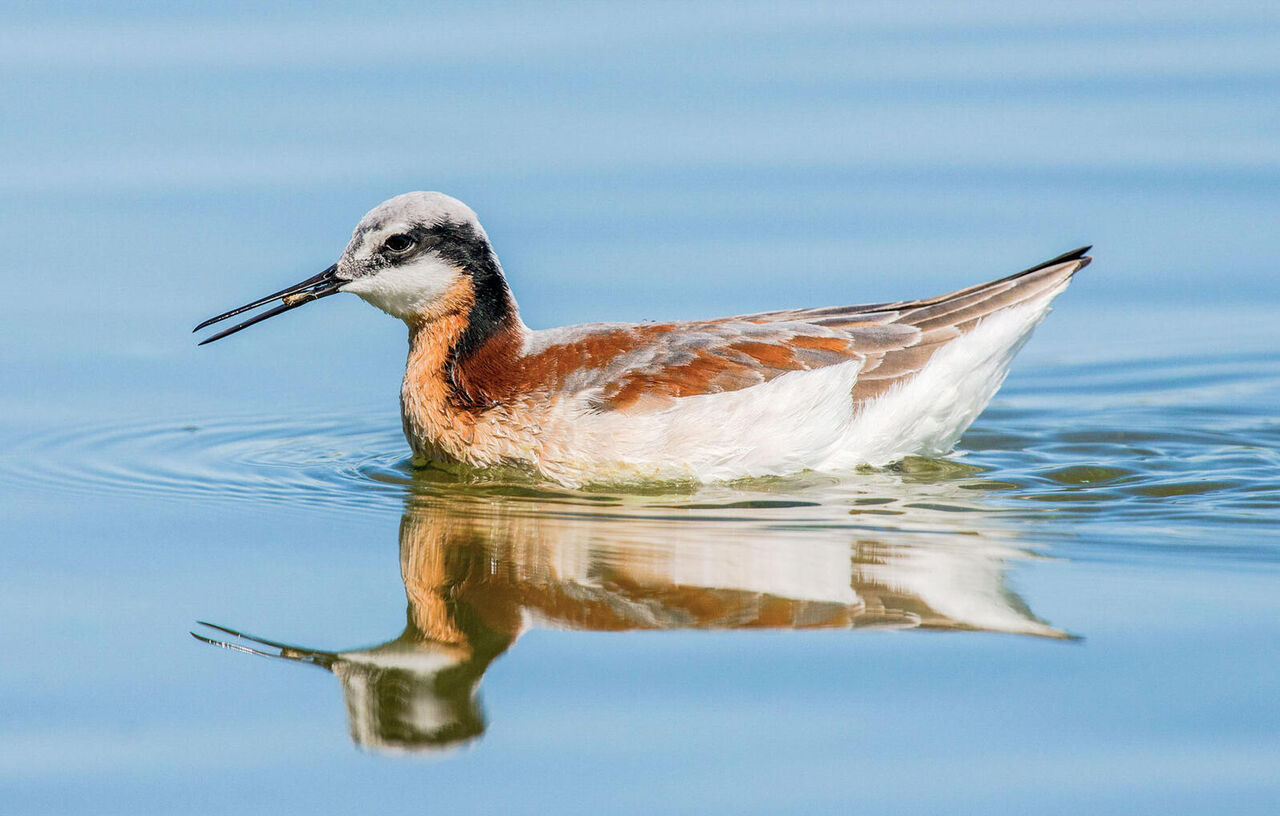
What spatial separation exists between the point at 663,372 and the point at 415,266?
1.61 meters

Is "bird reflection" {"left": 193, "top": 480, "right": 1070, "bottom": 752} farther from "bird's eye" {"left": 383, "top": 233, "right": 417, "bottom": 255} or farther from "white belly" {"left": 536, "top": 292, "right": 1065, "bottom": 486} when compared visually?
"bird's eye" {"left": 383, "top": 233, "right": 417, "bottom": 255}

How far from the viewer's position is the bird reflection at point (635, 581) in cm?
739

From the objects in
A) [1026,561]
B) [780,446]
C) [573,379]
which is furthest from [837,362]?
[1026,561]

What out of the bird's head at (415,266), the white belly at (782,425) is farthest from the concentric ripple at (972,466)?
the bird's head at (415,266)

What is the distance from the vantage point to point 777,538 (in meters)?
8.85

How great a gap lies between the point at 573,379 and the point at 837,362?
1.50 metres

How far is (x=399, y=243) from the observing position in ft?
34.2

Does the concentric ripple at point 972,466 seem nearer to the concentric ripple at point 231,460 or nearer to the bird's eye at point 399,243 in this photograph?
the concentric ripple at point 231,460

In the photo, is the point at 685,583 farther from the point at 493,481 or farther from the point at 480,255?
the point at 480,255

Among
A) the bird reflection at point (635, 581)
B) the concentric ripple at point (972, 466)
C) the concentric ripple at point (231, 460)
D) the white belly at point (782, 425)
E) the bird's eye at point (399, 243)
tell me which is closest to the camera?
the bird reflection at point (635, 581)

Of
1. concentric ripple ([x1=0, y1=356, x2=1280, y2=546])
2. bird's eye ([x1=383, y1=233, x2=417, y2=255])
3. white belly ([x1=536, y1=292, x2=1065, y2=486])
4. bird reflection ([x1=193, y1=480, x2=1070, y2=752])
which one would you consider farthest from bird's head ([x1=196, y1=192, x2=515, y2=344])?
bird reflection ([x1=193, y1=480, x2=1070, y2=752])

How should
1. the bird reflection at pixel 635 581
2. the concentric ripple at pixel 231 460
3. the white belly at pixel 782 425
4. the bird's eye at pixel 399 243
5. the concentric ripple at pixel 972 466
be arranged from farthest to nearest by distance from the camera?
1. the bird's eye at pixel 399 243
2. the concentric ripple at pixel 231 460
3. the white belly at pixel 782 425
4. the concentric ripple at pixel 972 466
5. the bird reflection at pixel 635 581

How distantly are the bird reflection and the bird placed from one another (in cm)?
50

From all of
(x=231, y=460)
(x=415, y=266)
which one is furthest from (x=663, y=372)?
(x=231, y=460)
